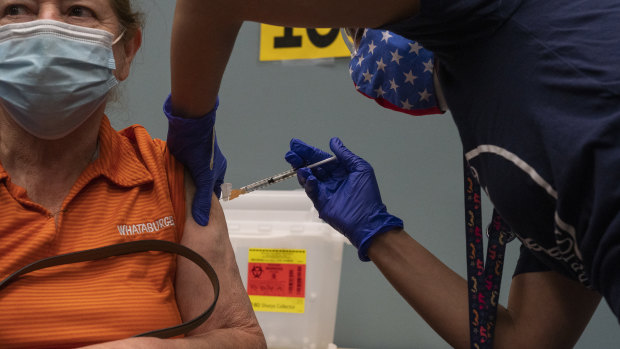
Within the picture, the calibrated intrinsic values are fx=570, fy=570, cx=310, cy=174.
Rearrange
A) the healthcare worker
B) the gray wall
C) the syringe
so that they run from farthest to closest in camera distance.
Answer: the gray wall → the syringe → the healthcare worker

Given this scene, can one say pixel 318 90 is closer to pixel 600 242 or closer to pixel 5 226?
pixel 5 226

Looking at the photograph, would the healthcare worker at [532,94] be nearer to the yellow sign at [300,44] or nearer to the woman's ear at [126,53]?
the woman's ear at [126,53]

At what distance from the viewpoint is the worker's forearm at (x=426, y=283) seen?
3.53 feet

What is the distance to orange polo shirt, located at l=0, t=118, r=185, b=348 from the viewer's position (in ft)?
3.00

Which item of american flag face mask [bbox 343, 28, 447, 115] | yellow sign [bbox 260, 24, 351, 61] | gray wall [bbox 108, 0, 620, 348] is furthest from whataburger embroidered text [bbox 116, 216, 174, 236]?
yellow sign [bbox 260, 24, 351, 61]

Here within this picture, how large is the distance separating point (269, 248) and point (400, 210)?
0.55m

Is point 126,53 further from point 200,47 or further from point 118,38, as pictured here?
point 200,47

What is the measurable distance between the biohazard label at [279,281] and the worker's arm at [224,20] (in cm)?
77

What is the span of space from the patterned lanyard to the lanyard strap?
44 centimetres

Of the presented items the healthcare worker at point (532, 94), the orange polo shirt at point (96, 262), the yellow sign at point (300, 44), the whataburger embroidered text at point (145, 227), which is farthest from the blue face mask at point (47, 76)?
the yellow sign at point (300, 44)

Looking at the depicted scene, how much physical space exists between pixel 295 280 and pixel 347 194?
48 cm

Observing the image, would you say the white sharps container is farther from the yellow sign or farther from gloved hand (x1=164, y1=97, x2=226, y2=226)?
the yellow sign

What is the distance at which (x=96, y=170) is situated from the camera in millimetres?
1093

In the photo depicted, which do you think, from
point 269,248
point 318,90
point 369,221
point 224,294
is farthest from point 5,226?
point 318,90
